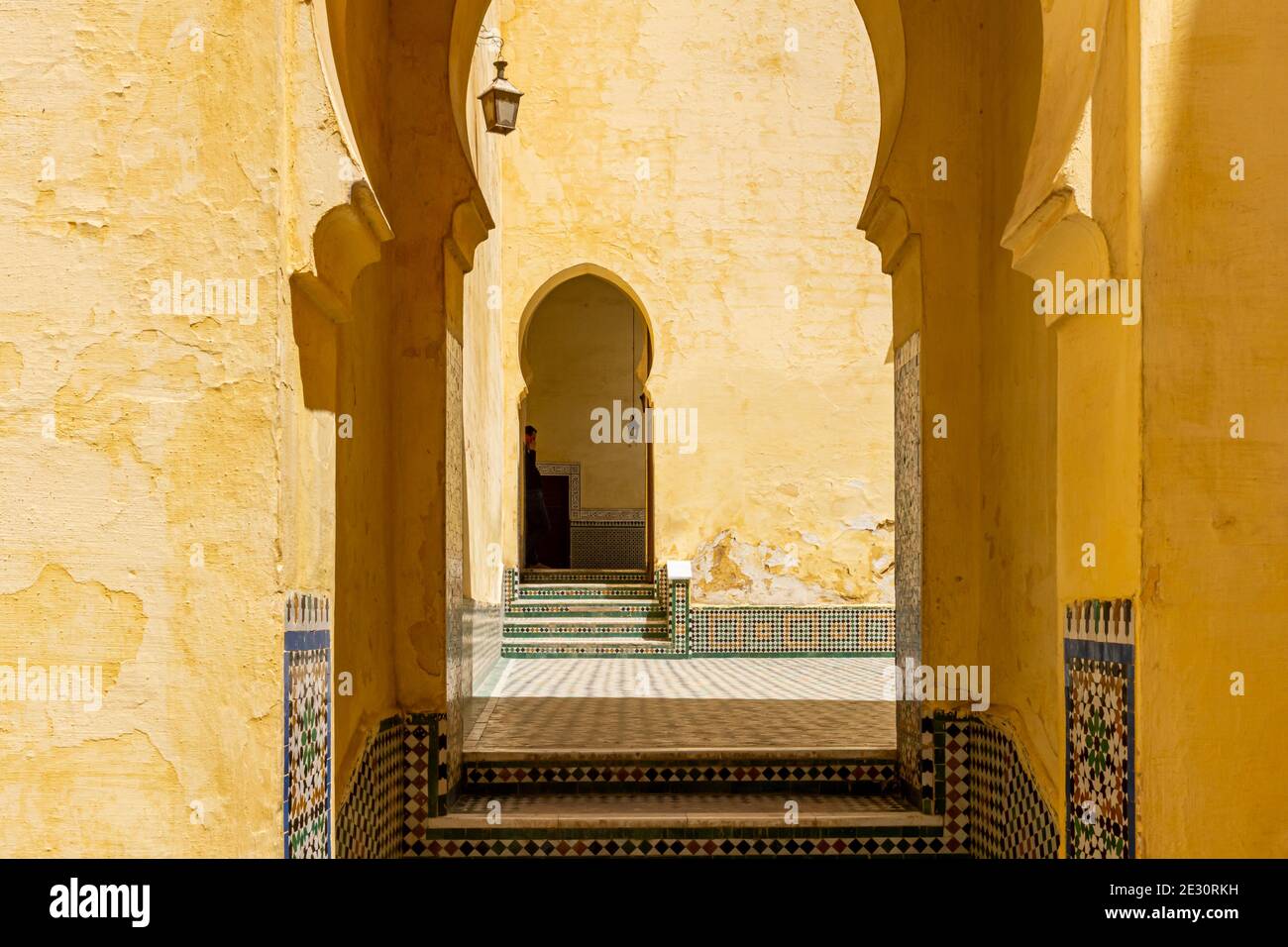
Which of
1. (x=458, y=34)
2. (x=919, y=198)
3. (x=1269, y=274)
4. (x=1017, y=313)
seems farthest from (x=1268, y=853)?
(x=458, y=34)

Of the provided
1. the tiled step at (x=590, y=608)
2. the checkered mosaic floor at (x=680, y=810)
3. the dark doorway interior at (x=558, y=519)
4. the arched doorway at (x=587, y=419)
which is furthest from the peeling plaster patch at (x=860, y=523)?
the checkered mosaic floor at (x=680, y=810)

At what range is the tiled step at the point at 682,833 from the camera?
13.1 ft

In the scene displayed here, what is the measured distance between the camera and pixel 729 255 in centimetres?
1068

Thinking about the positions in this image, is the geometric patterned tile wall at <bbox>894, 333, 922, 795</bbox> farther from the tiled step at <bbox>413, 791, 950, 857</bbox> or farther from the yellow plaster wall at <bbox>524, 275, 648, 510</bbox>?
the yellow plaster wall at <bbox>524, 275, 648, 510</bbox>

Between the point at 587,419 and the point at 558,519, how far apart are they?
4.56ft

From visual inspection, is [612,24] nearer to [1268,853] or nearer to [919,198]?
[919,198]

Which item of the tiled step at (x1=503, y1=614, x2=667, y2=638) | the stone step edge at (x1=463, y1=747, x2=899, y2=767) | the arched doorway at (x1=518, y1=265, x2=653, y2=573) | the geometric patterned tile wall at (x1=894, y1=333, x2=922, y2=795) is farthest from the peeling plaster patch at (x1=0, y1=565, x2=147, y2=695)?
the arched doorway at (x1=518, y1=265, x2=653, y2=573)

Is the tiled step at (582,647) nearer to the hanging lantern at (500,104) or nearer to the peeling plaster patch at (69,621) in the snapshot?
the hanging lantern at (500,104)

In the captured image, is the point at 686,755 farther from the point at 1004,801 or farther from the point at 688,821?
the point at 1004,801

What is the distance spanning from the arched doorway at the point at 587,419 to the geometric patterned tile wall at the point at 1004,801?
11.9m

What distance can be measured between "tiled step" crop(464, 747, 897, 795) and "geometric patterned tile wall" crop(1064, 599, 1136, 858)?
1.76m

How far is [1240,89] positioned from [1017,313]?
4.22ft

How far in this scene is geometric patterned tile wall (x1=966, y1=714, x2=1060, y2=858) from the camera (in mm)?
3340

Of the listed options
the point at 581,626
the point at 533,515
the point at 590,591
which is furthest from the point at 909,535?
the point at 533,515
